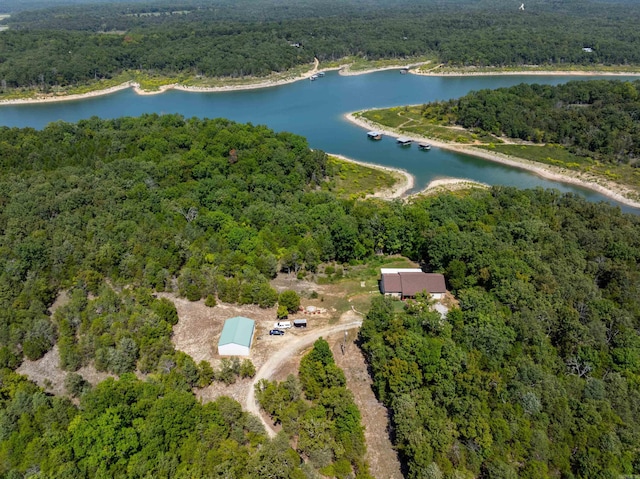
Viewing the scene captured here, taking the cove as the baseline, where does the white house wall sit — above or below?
below

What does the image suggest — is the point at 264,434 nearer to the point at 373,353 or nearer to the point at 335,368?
the point at 335,368

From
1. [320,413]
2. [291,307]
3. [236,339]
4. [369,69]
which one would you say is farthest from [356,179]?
[369,69]

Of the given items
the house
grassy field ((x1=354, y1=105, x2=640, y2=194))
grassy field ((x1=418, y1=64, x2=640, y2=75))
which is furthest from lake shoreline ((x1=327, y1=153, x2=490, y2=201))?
grassy field ((x1=418, y1=64, x2=640, y2=75))

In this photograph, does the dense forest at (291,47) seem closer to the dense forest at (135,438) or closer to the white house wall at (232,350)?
the white house wall at (232,350)

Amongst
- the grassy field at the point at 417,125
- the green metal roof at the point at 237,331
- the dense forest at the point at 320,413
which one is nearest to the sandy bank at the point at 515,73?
the grassy field at the point at 417,125

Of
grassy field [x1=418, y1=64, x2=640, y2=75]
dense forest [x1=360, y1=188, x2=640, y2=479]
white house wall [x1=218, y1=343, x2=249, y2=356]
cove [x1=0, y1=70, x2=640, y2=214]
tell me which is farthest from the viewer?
grassy field [x1=418, y1=64, x2=640, y2=75]

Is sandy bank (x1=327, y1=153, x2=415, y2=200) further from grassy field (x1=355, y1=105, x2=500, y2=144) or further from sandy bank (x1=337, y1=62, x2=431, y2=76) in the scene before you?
sandy bank (x1=337, y1=62, x2=431, y2=76)

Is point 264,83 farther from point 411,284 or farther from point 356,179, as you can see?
point 411,284
